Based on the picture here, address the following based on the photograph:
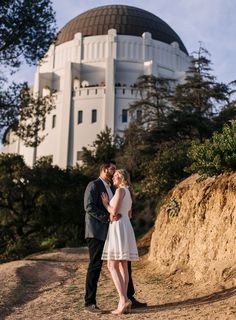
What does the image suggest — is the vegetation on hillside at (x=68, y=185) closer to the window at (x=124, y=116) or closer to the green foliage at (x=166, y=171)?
the green foliage at (x=166, y=171)

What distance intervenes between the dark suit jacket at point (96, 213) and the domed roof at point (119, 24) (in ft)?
184

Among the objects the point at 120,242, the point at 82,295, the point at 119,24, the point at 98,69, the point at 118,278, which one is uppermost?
the point at 119,24

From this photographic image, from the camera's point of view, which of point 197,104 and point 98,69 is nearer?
point 197,104

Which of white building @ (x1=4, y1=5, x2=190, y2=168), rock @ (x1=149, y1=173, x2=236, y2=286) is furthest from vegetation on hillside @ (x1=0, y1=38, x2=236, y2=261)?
white building @ (x1=4, y1=5, x2=190, y2=168)

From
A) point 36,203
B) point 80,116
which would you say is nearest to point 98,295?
point 36,203

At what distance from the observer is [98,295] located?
339 inches

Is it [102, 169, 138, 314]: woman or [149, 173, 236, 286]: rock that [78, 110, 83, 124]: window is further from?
[102, 169, 138, 314]: woman

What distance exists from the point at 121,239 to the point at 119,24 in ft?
191

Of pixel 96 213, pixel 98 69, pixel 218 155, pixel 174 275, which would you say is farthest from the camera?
pixel 98 69

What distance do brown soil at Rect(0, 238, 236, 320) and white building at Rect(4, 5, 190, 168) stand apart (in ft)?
137

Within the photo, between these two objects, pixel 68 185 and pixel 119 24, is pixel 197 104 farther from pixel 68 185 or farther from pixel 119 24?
pixel 119 24

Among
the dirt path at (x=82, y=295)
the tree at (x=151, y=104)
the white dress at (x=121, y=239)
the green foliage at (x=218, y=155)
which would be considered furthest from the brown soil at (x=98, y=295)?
the tree at (x=151, y=104)

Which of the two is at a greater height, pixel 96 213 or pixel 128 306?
pixel 96 213

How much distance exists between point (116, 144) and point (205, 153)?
2944 centimetres
